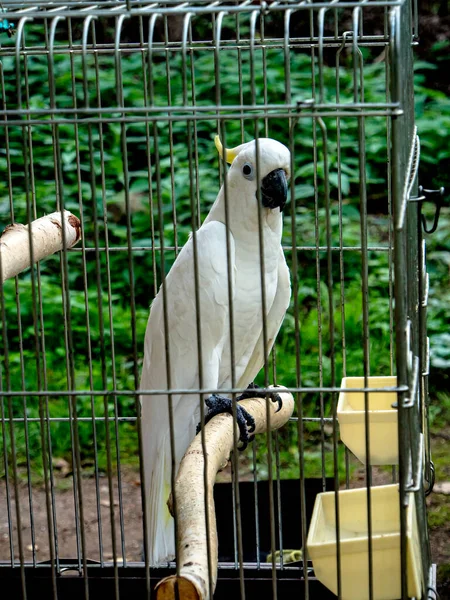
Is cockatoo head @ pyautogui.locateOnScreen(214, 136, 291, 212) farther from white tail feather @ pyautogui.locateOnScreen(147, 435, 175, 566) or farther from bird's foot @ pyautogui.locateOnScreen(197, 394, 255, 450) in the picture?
white tail feather @ pyautogui.locateOnScreen(147, 435, 175, 566)

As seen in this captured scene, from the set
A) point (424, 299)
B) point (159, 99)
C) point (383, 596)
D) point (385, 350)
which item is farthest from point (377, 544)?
point (159, 99)

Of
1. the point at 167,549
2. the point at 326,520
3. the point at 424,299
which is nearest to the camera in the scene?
the point at 326,520

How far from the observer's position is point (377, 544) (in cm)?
121

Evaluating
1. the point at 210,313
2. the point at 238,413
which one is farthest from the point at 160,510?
the point at 210,313

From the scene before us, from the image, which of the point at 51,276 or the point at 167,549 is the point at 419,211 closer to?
the point at 167,549

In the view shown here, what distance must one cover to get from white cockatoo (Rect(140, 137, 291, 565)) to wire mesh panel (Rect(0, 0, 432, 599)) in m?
0.03

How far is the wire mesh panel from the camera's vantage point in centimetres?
114

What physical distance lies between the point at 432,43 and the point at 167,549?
3.65 meters

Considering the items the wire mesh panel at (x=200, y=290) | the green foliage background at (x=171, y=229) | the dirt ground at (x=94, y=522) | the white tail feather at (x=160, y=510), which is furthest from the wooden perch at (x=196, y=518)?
the green foliage background at (x=171, y=229)

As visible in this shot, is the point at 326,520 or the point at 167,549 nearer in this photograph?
the point at 326,520

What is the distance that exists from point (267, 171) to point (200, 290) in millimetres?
278

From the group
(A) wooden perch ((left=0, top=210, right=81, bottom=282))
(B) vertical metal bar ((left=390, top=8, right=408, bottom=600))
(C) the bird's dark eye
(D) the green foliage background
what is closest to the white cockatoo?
(C) the bird's dark eye

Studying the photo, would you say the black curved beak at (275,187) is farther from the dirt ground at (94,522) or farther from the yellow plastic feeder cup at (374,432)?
the dirt ground at (94,522)

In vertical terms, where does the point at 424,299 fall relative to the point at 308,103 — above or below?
below
